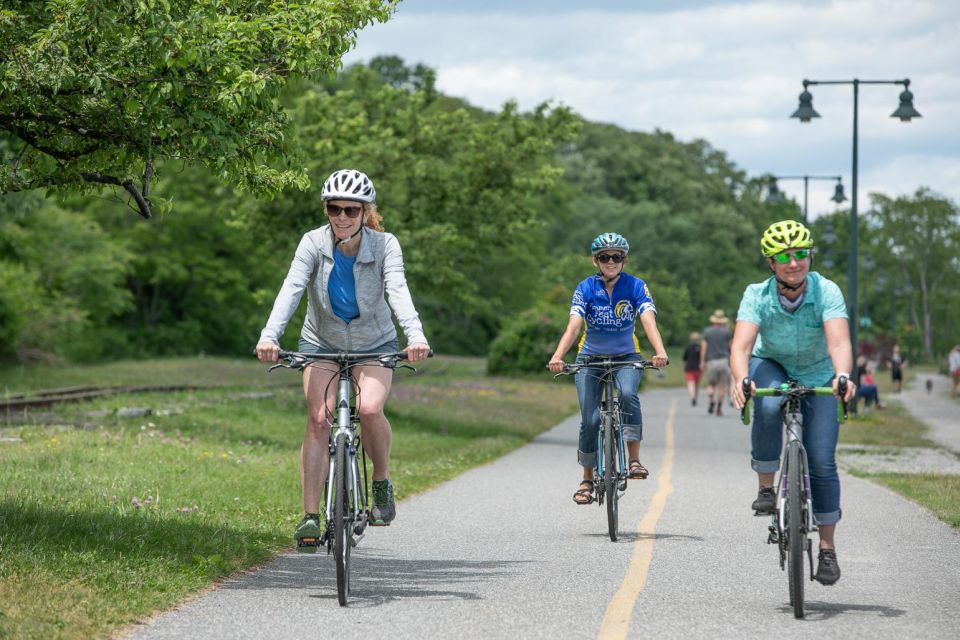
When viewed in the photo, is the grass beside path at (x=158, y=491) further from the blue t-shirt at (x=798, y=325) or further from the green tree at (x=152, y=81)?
the blue t-shirt at (x=798, y=325)

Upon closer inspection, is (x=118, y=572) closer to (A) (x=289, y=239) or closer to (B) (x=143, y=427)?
(B) (x=143, y=427)

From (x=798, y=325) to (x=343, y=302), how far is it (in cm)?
237

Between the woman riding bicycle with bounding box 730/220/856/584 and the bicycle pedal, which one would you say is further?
the bicycle pedal

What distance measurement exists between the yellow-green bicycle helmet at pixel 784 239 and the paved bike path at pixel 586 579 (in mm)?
1807

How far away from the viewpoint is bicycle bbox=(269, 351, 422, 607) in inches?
282

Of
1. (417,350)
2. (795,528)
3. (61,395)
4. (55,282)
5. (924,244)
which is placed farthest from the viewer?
(924,244)

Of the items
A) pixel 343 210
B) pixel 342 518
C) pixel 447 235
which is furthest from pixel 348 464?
pixel 447 235

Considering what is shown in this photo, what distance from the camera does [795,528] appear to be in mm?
6879

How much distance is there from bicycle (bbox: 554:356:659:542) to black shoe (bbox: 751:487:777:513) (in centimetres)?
232

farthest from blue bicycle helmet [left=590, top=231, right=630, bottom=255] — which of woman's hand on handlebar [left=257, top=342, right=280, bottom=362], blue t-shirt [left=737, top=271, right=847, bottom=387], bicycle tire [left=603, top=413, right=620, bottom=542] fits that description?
woman's hand on handlebar [left=257, top=342, right=280, bottom=362]

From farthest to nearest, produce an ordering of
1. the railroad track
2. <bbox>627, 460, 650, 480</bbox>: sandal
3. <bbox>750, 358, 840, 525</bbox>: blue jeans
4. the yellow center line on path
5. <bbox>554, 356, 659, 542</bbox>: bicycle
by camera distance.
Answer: the railroad track
<bbox>627, 460, 650, 480</bbox>: sandal
<bbox>554, 356, 659, 542</bbox>: bicycle
<bbox>750, 358, 840, 525</bbox>: blue jeans
the yellow center line on path

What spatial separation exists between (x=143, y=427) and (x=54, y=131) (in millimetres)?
8869

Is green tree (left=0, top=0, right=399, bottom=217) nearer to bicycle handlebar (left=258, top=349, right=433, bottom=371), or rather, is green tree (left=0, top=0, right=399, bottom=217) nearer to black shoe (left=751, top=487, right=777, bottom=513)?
bicycle handlebar (left=258, top=349, right=433, bottom=371)

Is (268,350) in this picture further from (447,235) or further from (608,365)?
(447,235)
